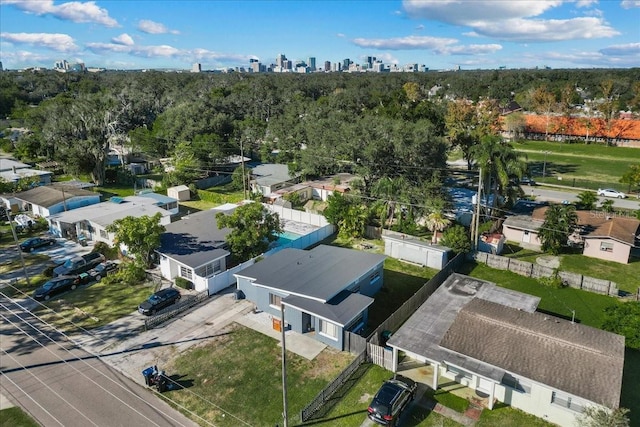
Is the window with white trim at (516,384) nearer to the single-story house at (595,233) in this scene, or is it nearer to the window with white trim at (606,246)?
the single-story house at (595,233)

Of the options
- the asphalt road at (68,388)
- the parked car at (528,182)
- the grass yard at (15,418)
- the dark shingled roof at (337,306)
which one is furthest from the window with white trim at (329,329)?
the parked car at (528,182)

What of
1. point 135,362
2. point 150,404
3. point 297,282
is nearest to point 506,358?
point 297,282

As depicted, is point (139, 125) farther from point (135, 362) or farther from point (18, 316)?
point (135, 362)

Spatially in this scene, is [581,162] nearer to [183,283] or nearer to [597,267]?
[597,267]

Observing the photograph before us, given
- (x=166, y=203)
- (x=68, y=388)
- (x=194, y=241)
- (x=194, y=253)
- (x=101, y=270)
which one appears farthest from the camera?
(x=166, y=203)

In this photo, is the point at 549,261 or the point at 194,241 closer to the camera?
the point at 194,241

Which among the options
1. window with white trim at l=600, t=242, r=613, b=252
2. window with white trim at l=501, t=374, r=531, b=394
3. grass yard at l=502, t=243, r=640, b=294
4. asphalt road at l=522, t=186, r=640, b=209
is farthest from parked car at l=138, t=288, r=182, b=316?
asphalt road at l=522, t=186, r=640, b=209

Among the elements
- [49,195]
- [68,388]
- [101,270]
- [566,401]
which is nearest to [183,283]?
[101,270]
